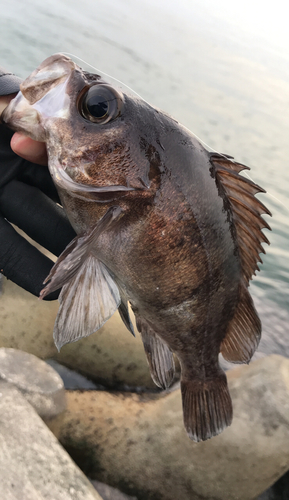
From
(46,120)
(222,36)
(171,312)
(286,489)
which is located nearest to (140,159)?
(46,120)

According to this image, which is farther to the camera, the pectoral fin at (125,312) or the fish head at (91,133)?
the pectoral fin at (125,312)

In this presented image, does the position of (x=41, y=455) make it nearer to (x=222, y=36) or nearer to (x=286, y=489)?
(x=286, y=489)

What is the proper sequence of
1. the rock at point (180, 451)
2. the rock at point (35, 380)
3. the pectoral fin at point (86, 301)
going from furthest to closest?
the rock at point (180, 451), the rock at point (35, 380), the pectoral fin at point (86, 301)

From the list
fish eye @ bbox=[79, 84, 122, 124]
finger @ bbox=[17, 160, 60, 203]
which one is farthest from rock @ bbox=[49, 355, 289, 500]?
fish eye @ bbox=[79, 84, 122, 124]

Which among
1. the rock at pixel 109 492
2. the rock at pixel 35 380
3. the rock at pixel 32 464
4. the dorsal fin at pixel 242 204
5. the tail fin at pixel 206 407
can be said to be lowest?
the rock at pixel 109 492

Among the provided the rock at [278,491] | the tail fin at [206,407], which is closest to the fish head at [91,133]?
the tail fin at [206,407]

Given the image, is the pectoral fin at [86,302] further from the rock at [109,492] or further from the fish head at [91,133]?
the rock at [109,492]

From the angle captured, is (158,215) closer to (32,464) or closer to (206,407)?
(206,407)

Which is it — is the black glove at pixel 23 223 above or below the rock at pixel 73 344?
above

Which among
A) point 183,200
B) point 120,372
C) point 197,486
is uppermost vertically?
point 183,200
